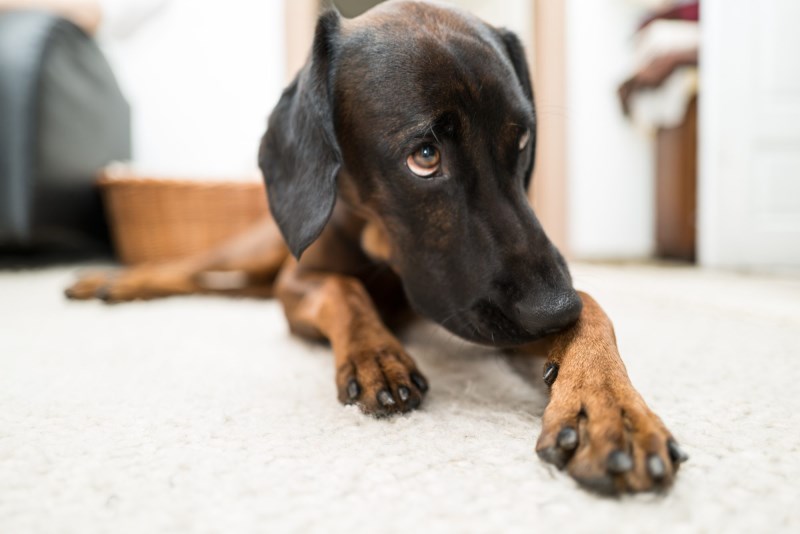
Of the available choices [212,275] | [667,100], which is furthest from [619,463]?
[667,100]

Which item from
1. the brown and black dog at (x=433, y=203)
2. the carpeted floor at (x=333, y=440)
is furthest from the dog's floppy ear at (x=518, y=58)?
the carpeted floor at (x=333, y=440)

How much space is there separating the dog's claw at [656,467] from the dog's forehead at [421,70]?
66 centimetres

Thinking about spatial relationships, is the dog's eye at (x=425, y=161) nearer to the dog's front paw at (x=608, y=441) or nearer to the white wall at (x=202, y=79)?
the dog's front paw at (x=608, y=441)

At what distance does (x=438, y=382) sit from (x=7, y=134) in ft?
8.51

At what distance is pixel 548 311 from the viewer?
2.97 ft

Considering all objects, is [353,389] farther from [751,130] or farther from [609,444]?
[751,130]

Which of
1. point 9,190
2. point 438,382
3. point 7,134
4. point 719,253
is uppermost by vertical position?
point 7,134

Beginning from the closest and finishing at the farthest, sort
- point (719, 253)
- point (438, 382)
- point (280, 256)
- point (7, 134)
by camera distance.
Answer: point (438, 382)
point (280, 256)
point (7, 134)
point (719, 253)

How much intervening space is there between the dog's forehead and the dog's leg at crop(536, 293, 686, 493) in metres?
0.50

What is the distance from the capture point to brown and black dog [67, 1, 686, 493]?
34.9 inches

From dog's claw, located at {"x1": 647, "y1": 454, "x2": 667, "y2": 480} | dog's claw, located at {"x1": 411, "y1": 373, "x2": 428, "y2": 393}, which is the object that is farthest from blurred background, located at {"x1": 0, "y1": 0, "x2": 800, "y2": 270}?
dog's claw, located at {"x1": 647, "y1": 454, "x2": 667, "y2": 480}

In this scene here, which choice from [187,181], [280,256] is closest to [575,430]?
[280,256]

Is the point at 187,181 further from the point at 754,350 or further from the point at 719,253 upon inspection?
the point at 719,253

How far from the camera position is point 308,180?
1.17 m
